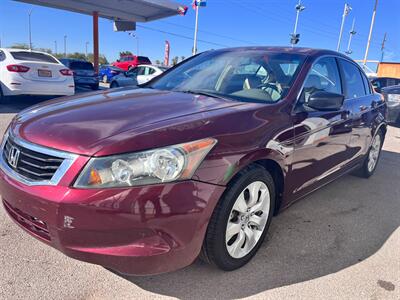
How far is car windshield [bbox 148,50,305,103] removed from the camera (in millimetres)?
2840

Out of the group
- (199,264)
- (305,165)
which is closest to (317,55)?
(305,165)

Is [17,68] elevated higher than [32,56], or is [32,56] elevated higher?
[32,56]

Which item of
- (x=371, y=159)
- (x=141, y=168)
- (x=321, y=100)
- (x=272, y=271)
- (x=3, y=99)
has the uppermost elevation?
(x=321, y=100)

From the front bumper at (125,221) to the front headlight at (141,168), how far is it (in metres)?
0.04

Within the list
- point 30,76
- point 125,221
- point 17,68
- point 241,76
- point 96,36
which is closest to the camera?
point 125,221

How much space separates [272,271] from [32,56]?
8.35 m

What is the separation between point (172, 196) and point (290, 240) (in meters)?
1.50

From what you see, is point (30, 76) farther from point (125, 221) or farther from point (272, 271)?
point (272, 271)

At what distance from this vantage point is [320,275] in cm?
242

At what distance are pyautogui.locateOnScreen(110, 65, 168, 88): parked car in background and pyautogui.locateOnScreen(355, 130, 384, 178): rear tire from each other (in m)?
8.93

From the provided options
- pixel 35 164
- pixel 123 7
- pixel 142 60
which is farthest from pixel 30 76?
pixel 142 60

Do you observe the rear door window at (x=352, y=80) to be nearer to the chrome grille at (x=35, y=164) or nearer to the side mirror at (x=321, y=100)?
the side mirror at (x=321, y=100)

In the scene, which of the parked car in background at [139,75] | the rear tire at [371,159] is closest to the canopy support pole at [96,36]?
the parked car in background at [139,75]

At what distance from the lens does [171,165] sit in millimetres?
1842
